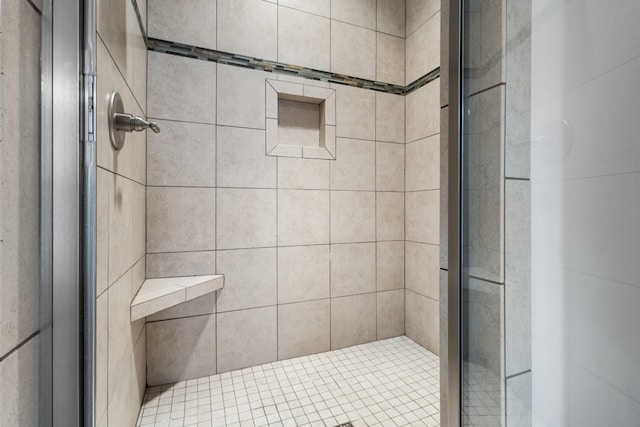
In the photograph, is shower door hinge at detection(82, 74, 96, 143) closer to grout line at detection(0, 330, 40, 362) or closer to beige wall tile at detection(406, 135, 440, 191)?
grout line at detection(0, 330, 40, 362)

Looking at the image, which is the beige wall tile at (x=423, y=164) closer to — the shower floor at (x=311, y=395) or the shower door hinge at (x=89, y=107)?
the shower floor at (x=311, y=395)

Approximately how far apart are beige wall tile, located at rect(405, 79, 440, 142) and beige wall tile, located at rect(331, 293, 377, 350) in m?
1.21

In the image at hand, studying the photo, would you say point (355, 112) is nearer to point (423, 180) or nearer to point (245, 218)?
point (423, 180)

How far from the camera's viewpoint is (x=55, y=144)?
0.46m

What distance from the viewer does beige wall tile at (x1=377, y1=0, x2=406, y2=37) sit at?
2.03 meters

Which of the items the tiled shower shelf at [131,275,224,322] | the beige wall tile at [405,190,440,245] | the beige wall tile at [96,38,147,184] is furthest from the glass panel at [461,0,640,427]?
the beige wall tile at [405,190,440,245]

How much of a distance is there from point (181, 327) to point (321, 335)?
857mm

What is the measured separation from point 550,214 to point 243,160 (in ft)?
4.91

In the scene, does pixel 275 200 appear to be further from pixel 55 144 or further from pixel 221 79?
pixel 55 144

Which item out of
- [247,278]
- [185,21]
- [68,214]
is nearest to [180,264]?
[247,278]

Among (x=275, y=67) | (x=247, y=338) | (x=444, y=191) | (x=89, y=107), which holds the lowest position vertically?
(x=247, y=338)

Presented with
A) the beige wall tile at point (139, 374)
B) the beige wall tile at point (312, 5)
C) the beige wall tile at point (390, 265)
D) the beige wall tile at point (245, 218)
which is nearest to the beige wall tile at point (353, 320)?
Result: the beige wall tile at point (390, 265)

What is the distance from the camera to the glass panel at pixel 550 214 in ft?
1.38

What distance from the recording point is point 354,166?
1956 millimetres
